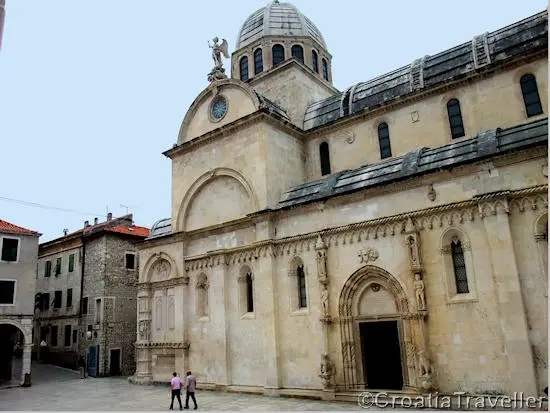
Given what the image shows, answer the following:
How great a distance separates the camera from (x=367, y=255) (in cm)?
1619

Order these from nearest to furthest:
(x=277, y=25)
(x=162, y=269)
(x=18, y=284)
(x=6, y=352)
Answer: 1. (x=162, y=269)
2. (x=18, y=284)
3. (x=6, y=352)
4. (x=277, y=25)

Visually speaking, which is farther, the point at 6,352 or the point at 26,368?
the point at 6,352

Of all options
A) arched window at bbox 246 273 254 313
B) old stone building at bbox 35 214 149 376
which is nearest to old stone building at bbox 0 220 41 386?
old stone building at bbox 35 214 149 376

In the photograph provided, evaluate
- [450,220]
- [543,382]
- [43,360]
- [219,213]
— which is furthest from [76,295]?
[543,382]

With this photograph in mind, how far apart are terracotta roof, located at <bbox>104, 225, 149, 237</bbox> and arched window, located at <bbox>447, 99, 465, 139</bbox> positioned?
2240 centimetres

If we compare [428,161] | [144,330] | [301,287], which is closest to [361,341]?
[301,287]

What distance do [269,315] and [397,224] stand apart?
244 inches

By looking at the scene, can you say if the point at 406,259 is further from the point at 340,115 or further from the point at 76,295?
the point at 76,295

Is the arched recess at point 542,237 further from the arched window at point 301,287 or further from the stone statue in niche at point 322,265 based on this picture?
the arched window at point 301,287

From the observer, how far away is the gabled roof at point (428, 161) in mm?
14328

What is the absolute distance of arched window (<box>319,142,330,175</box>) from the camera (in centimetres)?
2173

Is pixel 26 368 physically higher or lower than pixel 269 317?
lower

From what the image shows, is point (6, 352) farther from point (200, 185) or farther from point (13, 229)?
point (200, 185)

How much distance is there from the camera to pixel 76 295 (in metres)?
32.1
